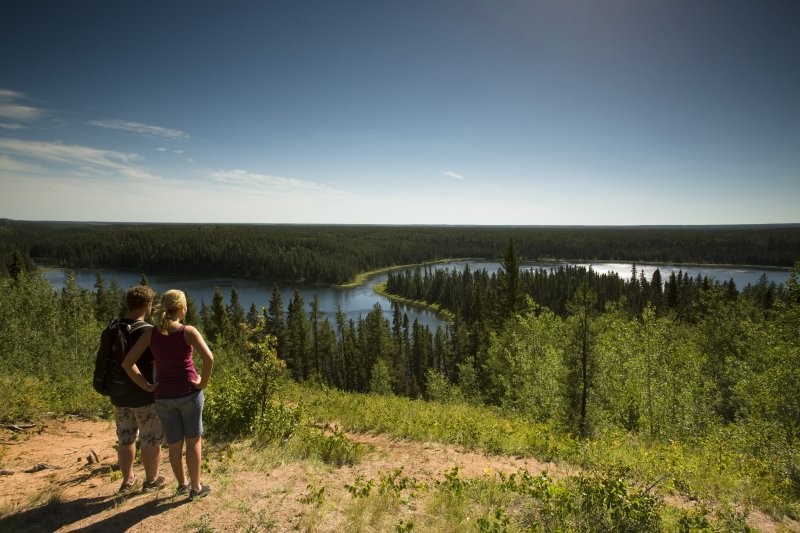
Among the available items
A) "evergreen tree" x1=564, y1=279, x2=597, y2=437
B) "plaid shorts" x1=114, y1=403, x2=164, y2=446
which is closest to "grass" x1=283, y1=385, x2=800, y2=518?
"plaid shorts" x1=114, y1=403, x2=164, y2=446

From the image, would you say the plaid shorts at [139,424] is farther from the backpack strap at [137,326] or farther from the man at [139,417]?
the backpack strap at [137,326]

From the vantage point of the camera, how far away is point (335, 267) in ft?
519

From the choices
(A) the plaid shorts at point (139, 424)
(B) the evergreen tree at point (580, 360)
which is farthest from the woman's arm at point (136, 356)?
(B) the evergreen tree at point (580, 360)

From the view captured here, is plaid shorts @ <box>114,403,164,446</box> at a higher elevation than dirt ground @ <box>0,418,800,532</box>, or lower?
higher

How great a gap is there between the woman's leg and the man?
66cm

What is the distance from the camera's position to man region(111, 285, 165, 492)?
5332mm

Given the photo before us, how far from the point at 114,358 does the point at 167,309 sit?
1.23 m

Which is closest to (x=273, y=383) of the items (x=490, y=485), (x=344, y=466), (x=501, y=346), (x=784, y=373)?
(x=344, y=466)

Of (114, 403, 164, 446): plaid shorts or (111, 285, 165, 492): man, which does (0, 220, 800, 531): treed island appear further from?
(114, 403, 164, 446): plaid shorts

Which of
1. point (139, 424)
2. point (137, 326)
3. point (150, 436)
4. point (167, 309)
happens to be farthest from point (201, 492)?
point (167, 309)

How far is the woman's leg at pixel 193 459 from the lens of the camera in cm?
529

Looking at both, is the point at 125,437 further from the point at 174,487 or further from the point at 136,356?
the point at 136,356

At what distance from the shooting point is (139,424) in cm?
546

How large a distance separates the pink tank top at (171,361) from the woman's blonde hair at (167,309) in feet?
0.51
